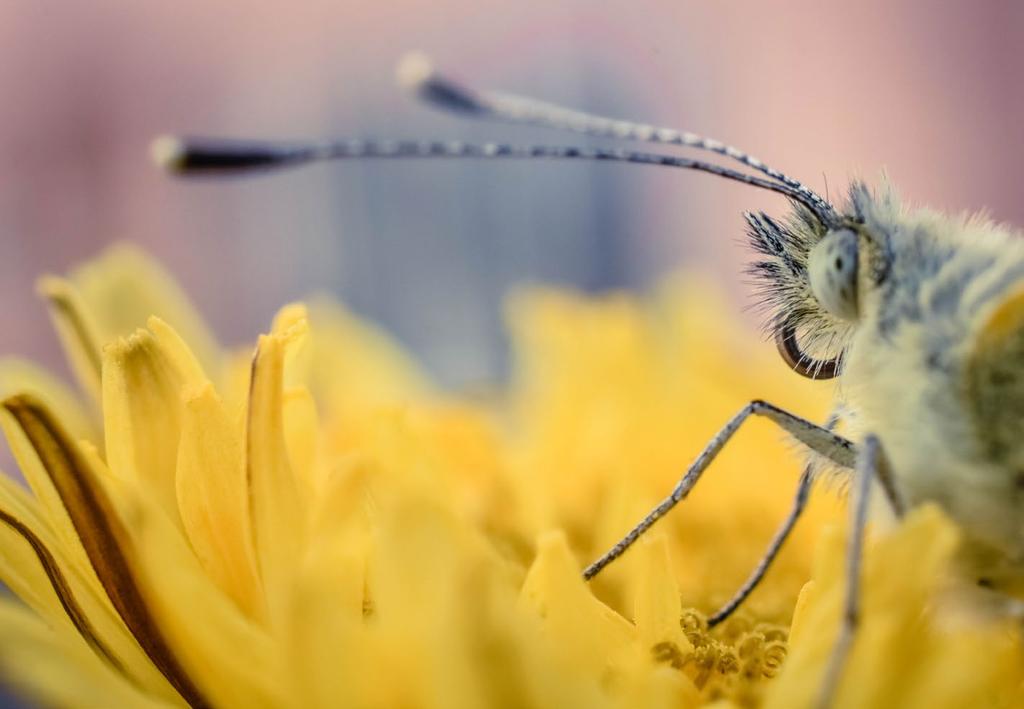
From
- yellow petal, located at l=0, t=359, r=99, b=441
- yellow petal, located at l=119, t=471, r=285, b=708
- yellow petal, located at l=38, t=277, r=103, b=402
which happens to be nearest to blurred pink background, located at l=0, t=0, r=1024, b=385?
yellow petal, located at l=0, t=359, r=99, b=441

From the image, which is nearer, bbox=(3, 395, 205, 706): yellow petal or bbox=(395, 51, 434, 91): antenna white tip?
bbox=(3, 395, 205, 706): yellow petal

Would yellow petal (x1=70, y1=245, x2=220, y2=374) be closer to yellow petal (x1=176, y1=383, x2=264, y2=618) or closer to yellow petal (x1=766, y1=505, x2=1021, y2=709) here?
yellow petal (x1=176, y1=383, x2=264, y2=618)

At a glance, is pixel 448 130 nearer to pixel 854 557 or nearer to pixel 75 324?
pixel 75 324

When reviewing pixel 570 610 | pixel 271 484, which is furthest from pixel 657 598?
Answer: pixel 271 484

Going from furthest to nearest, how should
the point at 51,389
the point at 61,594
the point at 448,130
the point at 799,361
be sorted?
the point at 448,130 < the point at 51,389 < the point at 799,361 < the point at 61,594

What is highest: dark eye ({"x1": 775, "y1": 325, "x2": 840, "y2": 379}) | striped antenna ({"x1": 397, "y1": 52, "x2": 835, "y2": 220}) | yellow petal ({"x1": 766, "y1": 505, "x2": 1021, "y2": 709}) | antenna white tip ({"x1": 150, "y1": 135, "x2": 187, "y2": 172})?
striped antenna ({"x1": 397, "y1": 52, "x2": 835, "y2": 220})

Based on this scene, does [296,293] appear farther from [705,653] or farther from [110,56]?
[705,653]

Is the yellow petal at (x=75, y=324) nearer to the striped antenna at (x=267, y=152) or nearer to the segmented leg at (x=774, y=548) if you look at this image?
the striped antenna at (x=267, y=152)
